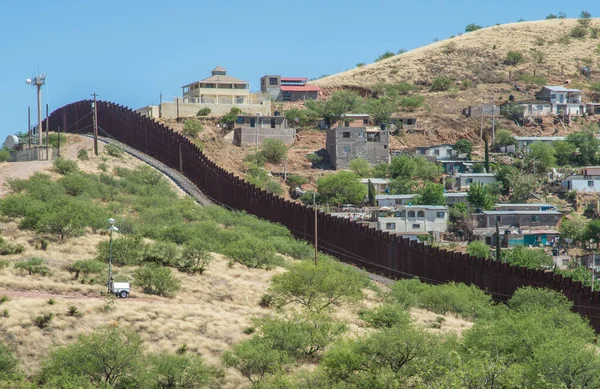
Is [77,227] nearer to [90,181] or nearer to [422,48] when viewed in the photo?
[90,181]

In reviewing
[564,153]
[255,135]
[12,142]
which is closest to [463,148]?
[564,153]

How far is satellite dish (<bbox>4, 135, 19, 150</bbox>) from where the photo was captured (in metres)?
87.5

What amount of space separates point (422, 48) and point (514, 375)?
12650 centimetres

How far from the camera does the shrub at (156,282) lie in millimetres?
51062

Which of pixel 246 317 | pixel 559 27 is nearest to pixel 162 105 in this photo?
pixel 246 317

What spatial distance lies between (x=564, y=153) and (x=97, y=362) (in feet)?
253

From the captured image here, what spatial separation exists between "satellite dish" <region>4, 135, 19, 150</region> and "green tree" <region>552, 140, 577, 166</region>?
149 ft

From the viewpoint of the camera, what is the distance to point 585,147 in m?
111

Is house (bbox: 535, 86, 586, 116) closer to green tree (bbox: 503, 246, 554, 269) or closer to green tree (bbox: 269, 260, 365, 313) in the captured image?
green tree (bbox: 503, 246, 554, 269)

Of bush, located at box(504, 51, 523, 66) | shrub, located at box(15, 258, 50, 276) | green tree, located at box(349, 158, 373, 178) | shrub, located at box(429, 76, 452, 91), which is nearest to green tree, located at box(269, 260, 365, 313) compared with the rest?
shrub, located at box(15, 258, 50, 276)

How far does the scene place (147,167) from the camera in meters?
83.0

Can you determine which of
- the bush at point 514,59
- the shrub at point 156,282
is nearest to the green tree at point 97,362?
the shrub at point 156,282

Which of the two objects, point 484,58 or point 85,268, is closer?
point 85,268

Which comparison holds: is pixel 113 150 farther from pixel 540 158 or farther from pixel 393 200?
pixel 540 158
